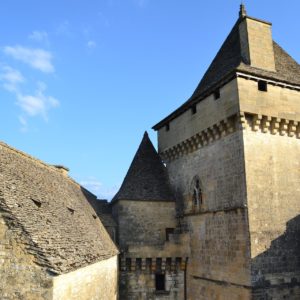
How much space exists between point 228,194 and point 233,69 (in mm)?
4648

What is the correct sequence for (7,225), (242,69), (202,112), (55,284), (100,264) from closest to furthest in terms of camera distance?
(55,284)
(7,225)
(100,264)
(242,69)
(202,112)

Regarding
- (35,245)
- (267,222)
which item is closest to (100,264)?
(35,245)

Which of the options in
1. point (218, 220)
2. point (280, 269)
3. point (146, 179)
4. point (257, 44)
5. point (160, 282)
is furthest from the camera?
point (146, 179)

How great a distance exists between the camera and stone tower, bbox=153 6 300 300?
41.7 ft

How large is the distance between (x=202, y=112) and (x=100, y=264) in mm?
7690

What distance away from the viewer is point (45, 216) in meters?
9.82

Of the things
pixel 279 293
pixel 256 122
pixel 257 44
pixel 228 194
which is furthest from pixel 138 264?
pixel 257 44

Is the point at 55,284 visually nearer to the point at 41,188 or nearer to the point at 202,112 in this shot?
the point at 41,188

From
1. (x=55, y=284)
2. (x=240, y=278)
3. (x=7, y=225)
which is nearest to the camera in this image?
(x=55, y=284)

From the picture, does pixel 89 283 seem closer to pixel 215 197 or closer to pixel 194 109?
pixel 215 197

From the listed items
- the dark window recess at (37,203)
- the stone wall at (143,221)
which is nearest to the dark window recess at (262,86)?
the stone wall at (143,221)

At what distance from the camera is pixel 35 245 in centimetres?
811

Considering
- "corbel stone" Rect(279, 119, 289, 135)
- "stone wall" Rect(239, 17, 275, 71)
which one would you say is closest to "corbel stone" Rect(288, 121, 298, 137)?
"corbel stone" Rect(279, 119, 289, 135)

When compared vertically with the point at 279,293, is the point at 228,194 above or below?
above
